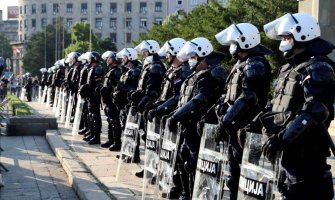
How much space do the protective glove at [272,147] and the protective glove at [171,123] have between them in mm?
A: 2136

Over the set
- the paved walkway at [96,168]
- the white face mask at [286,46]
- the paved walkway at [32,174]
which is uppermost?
the white face mask at [286,46]

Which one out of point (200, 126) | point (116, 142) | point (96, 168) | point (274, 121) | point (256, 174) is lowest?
point (96, 168)

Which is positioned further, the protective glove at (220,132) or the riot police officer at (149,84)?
the riot police officer at (149,84)

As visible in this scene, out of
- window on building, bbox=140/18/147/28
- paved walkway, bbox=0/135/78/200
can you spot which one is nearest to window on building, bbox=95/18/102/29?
window on building, bbox=140/18/147/28

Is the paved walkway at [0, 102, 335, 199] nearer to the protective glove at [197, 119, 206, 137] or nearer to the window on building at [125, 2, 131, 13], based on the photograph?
the protective glove at [197, 119, 206, 137]

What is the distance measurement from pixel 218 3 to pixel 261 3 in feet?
9.84

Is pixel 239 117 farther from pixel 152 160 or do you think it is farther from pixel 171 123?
pixel 152 160

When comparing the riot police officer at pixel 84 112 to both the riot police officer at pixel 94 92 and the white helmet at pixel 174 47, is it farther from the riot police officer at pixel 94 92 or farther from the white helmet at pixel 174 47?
the white helmet at pixel 174 47

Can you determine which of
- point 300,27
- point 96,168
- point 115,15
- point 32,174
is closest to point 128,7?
point 115,15

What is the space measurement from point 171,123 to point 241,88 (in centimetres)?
114

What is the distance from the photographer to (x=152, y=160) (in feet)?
24.6

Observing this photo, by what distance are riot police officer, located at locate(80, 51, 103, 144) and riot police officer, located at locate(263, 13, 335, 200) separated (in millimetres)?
7732

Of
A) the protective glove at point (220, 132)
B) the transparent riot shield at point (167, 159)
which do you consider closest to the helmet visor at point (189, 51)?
the transparent riot shield at point (167, 159)

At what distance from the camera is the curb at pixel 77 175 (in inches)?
293
